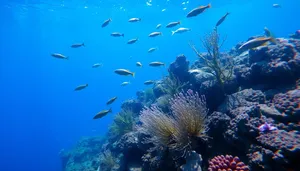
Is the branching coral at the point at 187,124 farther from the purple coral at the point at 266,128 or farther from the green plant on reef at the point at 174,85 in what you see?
the green plant on reef at the point at 174,85

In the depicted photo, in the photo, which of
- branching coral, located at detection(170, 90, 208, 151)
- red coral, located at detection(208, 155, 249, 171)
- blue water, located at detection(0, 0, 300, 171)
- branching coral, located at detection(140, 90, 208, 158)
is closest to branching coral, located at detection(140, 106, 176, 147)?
branching coral, located at detection(140, 90, 208, 158)

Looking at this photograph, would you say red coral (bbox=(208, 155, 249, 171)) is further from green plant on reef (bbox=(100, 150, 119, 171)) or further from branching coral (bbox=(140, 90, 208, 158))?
green plant on reef (bbox=(100, 150, 119, 171))

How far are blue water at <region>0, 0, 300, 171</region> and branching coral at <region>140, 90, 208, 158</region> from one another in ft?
106

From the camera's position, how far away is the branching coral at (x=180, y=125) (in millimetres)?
4211

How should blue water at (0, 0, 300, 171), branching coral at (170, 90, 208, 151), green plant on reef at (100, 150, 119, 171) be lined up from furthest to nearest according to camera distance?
blue water at (0, 0, 300, 171) → green plant on reef at (100, 150, 119, 171) → branching coral at (170, 90, 208, 151)

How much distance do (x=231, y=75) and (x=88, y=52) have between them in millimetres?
134186

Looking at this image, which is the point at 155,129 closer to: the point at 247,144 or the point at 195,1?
the point at 247,144

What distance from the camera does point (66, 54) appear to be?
388ft

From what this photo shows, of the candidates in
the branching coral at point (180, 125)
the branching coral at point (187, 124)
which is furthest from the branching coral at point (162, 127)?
the branching coral at point (187, 124)

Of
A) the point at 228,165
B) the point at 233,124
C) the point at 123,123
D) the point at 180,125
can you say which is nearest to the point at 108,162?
the point at 123,123

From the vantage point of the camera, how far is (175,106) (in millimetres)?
4383

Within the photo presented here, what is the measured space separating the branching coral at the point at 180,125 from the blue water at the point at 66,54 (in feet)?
106

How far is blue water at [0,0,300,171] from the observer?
130 ft

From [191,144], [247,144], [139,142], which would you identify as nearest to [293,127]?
[247,144]
